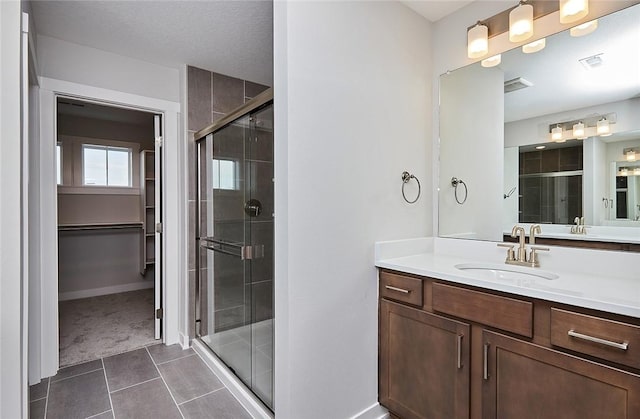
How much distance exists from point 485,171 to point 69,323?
409 cm

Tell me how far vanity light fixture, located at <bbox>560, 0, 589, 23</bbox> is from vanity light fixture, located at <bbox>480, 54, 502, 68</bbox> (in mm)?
325

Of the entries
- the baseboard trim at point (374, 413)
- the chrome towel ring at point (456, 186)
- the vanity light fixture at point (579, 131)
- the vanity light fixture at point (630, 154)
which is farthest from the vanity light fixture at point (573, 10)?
the baseboard trim at point (374, 413)

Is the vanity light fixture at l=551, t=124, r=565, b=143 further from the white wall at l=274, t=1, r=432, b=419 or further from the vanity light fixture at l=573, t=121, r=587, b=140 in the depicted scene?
the white wall at l=274, t=1, r=432, b=419

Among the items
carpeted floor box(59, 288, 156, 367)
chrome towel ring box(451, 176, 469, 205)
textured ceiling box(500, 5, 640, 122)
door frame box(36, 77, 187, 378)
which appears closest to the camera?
textured ceiling box(500, 5, 640, 122)

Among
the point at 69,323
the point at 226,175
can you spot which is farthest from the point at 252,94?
the point at 69,323

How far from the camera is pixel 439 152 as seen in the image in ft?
6.92

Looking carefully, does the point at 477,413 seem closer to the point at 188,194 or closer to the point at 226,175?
the point at 226,175

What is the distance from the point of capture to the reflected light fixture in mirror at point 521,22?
1.66 m

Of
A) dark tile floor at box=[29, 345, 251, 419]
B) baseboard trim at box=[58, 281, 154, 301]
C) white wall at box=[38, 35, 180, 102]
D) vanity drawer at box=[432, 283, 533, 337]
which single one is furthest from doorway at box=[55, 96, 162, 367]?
vanity drawer at box=[432, 283, 533, 337]

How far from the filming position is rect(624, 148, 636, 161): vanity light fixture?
4.72 ft

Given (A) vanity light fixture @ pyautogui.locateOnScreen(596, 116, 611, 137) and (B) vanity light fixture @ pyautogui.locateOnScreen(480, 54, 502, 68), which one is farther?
(B) vanity light fixture @ pyautogui.locateOnScreen(480, 54, 502, 68)

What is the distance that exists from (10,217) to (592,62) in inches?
109

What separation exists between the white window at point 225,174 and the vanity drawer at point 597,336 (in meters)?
1.93

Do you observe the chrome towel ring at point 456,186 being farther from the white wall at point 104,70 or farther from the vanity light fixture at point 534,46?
the white wall at point 104,70
